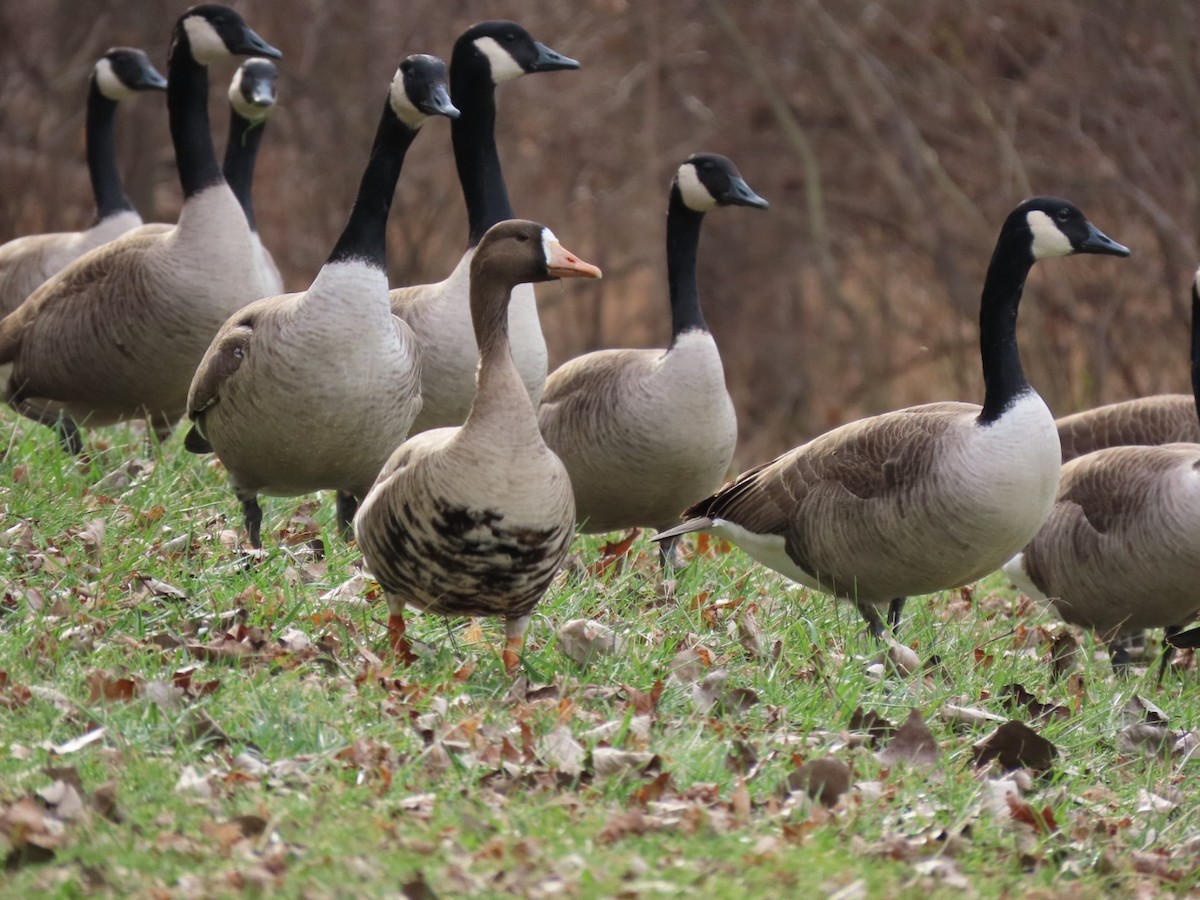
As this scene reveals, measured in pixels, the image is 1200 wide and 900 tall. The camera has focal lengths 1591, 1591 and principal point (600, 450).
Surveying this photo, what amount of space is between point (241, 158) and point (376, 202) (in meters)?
3.28

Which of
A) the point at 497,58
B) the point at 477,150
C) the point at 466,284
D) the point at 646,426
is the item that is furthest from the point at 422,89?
the point at 646,426

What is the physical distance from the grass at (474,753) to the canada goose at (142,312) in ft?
4.58

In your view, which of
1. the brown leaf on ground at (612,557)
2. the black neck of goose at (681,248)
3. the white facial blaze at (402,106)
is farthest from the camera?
the black neck of goose at (681,248)

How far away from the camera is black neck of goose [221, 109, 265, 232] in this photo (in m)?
9.53

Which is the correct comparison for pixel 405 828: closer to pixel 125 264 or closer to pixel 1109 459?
pixel 125 264

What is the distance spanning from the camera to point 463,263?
7398 millimetres

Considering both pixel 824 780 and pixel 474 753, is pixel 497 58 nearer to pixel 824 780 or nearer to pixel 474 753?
pixel 474 753

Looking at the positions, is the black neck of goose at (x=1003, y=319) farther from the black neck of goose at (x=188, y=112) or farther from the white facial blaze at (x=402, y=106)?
the black neck of goose at (x=188, y=112)

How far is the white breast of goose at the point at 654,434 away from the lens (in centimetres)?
734

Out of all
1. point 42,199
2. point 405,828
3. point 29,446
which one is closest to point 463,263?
point 29,446

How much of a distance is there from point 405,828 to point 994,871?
159 centimetres

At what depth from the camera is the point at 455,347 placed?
7266 millimetres

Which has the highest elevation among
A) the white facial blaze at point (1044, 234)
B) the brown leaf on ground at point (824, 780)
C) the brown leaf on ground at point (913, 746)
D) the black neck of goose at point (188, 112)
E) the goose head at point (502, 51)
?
the goose head at point (502, 51)

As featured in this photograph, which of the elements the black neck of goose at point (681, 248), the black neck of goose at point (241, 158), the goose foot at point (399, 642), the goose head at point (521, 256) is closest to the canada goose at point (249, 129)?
the black neck of goose at point (241, 158)
